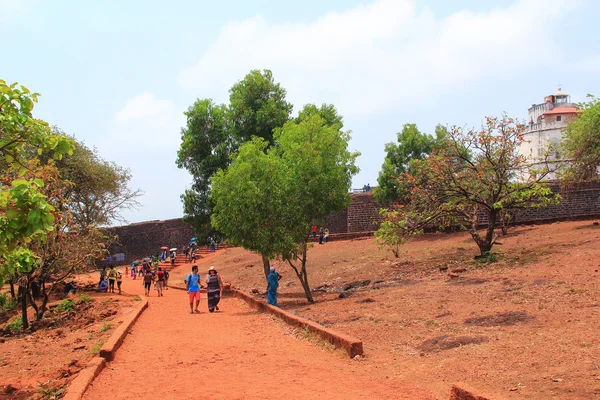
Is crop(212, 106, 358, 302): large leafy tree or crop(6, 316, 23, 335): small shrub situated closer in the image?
crop(212, 106, 358, 302): large leafy tree

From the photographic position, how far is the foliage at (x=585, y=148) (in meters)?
20.2

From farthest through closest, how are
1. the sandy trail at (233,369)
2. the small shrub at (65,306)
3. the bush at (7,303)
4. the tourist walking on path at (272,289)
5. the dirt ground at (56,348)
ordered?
the bush at (7,303) → the small shrub at (65,306) → the tourist walking on path at (272,289) → the dirt ground at (56,348) → the sandy trail at (233,369)

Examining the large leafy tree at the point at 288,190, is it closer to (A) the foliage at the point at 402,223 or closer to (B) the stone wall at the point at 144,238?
(A) the foliage at the point at 402,223

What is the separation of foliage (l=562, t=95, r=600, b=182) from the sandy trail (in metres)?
13.4

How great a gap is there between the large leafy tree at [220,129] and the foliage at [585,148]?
37.8ft

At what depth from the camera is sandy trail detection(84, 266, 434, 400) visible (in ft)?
21.6

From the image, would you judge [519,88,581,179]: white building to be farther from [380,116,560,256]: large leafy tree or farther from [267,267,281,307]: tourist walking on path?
[267,267,281,307]: tourist walking on path

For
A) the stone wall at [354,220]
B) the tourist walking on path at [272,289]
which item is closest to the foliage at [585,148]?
the stone wall at [354,220]

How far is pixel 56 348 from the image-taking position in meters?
12.2

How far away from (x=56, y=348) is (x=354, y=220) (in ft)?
83.7

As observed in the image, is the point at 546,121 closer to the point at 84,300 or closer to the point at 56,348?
the point at 84,300

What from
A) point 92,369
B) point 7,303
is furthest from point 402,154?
point 92,369

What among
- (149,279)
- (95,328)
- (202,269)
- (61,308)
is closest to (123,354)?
(95,328)

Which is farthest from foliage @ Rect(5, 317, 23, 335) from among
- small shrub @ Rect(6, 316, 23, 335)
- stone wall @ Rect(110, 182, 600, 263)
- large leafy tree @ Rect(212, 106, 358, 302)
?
stone wall @ Rect(110, 182, 600, 263)
